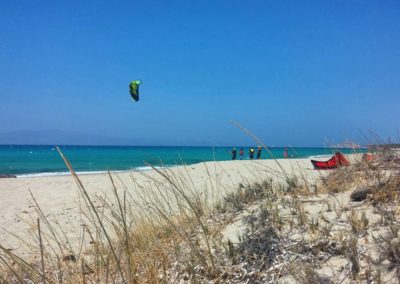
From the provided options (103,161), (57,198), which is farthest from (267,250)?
(103,161)

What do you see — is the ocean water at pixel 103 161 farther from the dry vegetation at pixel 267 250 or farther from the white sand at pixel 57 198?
the dry vegetation at pixel 267 250

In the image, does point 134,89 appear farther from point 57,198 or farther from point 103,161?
point 103,161

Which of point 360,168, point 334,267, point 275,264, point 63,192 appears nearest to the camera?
point 334,267

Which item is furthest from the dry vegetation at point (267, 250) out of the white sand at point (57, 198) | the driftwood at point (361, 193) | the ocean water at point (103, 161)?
the white sand at point (57, 198)

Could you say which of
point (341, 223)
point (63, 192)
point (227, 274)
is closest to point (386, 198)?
point (341, 223)

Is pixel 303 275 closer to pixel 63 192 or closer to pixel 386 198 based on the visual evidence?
pixel 386 198

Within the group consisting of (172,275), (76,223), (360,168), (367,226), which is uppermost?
(360,168)

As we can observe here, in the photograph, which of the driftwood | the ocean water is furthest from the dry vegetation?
the ocean water

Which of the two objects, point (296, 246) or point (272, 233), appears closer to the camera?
point (296, 246)

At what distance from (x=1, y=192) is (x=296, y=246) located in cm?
1172

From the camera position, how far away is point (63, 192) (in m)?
10.8

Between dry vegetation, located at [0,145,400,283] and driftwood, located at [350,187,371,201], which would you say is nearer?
dry vegetation, located at [0,145,400,283]

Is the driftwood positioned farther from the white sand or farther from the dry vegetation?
the white sand

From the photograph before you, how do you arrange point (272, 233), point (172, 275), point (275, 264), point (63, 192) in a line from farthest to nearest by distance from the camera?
point (63, 192) < point (272, 233) < point (172, 275) < point (275, 264)
